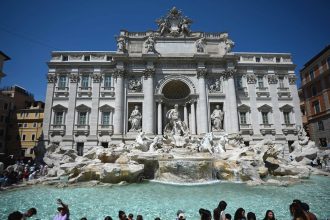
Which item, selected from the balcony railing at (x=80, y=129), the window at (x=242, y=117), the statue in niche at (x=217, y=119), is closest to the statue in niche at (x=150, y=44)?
the statue in niche at (x=217, y=119)

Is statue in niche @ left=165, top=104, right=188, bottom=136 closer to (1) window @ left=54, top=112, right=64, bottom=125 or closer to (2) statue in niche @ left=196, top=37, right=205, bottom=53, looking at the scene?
(2) statue in niche @ left=196, top=37, right=205, bottom=53

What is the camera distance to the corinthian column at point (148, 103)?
80.3 ft

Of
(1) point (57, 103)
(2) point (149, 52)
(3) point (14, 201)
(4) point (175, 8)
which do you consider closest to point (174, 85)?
(2) point (149, 52)

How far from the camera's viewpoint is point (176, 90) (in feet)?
92.9

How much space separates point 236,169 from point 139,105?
49.6 ft

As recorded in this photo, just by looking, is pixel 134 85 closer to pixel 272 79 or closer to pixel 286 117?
pixel 272 79

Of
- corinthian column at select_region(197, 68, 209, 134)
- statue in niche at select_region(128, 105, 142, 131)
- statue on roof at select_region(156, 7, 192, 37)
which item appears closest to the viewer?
corinthian column at select_region(197, 68, 209, 134)

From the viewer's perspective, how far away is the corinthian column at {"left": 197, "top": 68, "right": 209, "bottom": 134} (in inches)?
Answer: 977

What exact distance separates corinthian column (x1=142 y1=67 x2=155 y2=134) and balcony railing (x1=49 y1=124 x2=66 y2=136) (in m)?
9.91

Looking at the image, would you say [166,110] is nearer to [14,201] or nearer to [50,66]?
[50,66]

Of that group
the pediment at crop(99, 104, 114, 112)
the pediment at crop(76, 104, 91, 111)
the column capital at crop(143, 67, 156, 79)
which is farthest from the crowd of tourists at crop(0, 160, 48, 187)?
the column capital at crop(143, 67, 156, 79)

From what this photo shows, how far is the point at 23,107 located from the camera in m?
39.6

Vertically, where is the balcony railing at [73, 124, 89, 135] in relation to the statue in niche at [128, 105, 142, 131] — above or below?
below

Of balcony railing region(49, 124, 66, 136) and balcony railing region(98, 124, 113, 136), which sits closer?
balcony railing region(49, 124, 66, 136)
